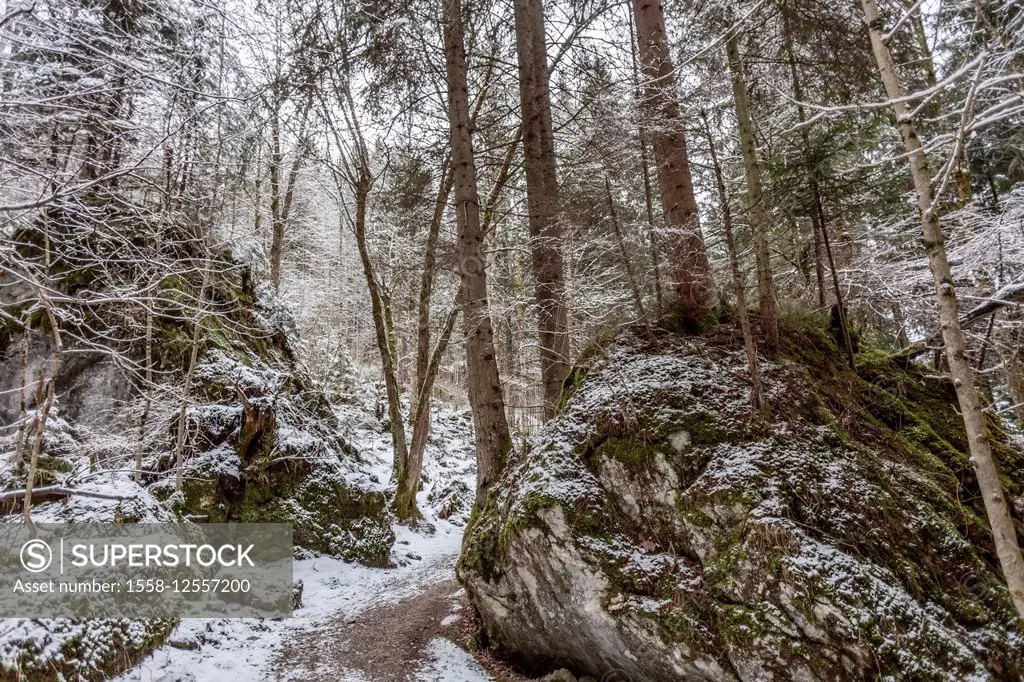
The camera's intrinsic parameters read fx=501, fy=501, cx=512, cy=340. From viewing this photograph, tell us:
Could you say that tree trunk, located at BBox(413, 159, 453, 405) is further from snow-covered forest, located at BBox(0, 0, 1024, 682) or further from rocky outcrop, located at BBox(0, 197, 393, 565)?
rocky outcrop, located at BBox(0, 197, 393, 565)

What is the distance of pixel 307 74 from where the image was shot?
770cm

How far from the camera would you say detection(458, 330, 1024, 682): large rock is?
10.8 feet

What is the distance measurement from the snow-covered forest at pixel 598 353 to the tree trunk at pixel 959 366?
2 centimetres

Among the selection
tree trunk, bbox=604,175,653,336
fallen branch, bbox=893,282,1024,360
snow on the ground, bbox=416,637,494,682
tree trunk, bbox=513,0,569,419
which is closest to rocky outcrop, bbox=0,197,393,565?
snow on the ground, bbox=416,637,494,682

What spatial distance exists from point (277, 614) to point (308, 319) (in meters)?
13.9

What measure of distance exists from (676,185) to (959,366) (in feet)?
11.5

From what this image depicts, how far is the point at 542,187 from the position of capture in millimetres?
6875

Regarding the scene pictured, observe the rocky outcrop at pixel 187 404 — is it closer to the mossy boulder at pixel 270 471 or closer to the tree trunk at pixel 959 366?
the mossy boulder at pixel 270 471

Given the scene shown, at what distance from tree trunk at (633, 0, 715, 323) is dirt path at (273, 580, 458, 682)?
4.71 metres

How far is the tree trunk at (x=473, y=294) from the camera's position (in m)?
6.33

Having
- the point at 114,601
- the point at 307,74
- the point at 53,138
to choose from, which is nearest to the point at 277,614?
the point at 114,601

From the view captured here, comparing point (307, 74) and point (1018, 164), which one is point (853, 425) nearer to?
point (1018, 164)

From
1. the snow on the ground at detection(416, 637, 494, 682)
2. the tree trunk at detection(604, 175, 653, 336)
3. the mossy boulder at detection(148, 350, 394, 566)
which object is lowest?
the snow on the ground at detection(416, 637, 494, 682)

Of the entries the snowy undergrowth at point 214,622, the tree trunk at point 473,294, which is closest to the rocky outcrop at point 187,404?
the snowy undergrowth at point 214,622
